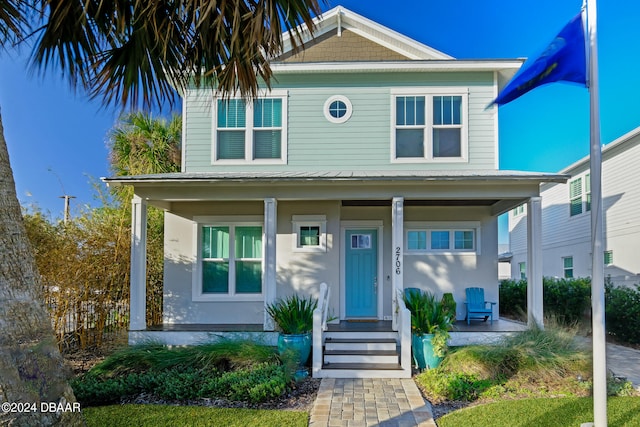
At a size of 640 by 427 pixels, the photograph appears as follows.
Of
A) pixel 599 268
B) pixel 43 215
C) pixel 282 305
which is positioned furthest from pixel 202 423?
pixel 43 215

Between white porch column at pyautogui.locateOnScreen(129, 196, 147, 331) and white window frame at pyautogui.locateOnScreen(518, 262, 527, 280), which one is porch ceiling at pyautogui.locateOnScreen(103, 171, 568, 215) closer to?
white porch column at pyautogui.locateOnScreen(129, 196, 147, 331)

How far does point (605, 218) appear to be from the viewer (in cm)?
1505

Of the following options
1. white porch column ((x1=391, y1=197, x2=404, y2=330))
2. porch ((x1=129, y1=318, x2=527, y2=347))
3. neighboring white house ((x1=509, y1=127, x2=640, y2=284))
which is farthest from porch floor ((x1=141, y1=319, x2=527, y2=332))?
neighboring white house ((x1=509, y1=127, x2=640, y2=284))

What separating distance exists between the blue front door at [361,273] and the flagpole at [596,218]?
19.4 feet

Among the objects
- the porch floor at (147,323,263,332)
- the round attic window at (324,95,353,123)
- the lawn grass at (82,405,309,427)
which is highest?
the round attic window at (324,95,353,123)

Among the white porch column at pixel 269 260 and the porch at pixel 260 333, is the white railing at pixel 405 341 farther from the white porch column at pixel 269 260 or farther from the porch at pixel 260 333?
the white porch column at pixel 269 260

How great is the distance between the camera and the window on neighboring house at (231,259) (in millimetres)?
9875

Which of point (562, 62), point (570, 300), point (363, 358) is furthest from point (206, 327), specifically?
point (570, 300)

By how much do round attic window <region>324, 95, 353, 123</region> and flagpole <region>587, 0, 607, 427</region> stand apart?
5.99 meters

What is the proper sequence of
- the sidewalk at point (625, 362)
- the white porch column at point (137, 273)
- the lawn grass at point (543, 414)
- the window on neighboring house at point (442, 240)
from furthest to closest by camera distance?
the window on neighboring house at point (442, 240)
the white porch column at point (137, 273)
the sidewalk at point (625, 362)
the lawn grass at point (543, 414)

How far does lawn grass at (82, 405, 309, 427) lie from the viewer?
498cm

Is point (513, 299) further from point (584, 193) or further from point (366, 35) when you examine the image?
point (366, 35)

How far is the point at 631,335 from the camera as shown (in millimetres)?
9586

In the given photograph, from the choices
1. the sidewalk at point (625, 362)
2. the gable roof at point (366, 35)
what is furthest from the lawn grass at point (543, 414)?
the gable roof at point (366, 35)
